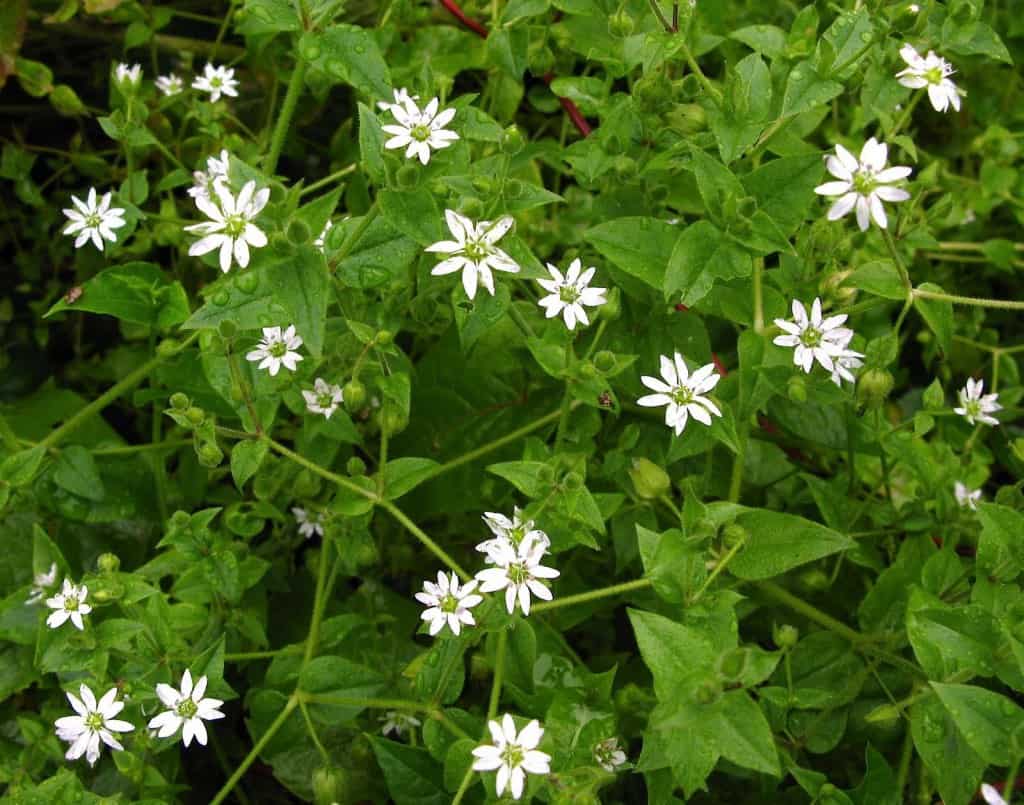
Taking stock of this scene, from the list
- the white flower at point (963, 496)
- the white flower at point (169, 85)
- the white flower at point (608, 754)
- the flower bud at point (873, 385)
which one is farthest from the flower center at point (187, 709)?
the white flower at point (169, 85)

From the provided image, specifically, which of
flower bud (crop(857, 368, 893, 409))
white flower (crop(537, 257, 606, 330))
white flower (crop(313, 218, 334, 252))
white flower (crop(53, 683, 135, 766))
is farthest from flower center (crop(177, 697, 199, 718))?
flower bud (crop(857, 368, 893, 409))

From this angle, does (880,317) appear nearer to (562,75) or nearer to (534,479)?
(562,75)

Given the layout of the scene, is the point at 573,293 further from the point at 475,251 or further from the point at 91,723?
the point at 91,723

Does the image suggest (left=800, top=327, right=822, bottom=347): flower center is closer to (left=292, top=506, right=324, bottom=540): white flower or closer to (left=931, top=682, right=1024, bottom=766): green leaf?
(left=931, top=682, right=1024, bottom=766): green leaf

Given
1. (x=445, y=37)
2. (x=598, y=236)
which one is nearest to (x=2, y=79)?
(x=445, y=37)

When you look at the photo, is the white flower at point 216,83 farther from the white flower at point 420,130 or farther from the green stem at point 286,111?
the white flower at point 420,130

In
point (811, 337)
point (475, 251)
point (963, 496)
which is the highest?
point (475, 251)

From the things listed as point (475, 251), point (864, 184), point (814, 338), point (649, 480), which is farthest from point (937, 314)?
point (475, 251)
